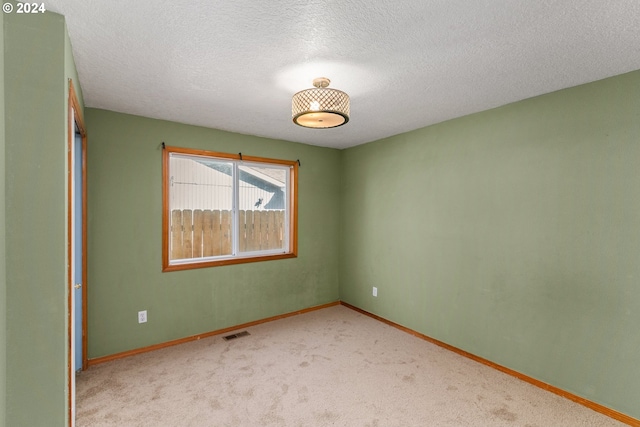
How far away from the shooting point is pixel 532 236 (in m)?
2.64

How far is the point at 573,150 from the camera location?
2.41 meters

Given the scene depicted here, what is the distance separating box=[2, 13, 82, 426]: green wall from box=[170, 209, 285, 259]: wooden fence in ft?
6.04

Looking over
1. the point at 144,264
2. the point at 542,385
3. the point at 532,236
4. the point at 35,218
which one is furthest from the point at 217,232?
the point at 542,385

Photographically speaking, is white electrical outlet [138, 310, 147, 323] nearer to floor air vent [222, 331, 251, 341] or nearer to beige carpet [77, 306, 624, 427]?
beige carpet [77, 306, 624, 427]

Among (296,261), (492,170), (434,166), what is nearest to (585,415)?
(492,170)

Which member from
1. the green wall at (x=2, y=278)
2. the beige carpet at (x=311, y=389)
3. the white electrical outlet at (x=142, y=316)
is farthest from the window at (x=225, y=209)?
the green wall at (x=2, y=278)

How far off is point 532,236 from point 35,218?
3451 mm

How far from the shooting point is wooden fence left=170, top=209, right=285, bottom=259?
3.47 meters

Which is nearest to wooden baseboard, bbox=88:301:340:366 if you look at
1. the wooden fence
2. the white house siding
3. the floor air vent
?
the floor air vent

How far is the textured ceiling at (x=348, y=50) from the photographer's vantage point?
1.51 m

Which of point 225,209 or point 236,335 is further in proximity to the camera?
point 225,209

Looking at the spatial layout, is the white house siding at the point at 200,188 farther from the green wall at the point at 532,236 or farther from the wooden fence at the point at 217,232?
the green wall at the point at 532,236

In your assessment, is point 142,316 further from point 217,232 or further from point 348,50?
point 348,50

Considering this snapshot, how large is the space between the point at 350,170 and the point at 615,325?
3.25 m
